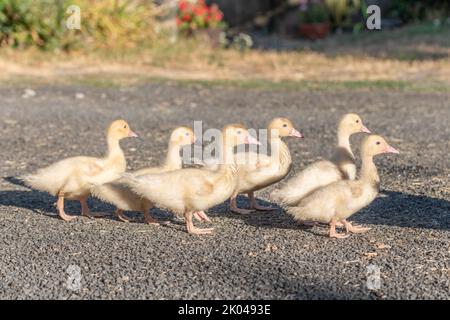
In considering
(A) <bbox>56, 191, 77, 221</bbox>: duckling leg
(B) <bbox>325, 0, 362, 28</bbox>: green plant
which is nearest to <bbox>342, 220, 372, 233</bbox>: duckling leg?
(A) <bbox>56, 191, 77, 221</bbox>: duckling leg

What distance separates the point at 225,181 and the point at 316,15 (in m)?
16.4

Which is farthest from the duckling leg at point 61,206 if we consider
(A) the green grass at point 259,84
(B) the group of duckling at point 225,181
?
(A) the green grass at point 259,84

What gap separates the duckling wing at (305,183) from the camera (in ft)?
20.6

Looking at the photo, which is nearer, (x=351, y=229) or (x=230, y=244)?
(x=230, y=244)

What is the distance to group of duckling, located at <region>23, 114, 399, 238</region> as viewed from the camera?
6070 millimetres

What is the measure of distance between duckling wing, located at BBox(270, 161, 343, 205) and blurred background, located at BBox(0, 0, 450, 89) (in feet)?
24.3

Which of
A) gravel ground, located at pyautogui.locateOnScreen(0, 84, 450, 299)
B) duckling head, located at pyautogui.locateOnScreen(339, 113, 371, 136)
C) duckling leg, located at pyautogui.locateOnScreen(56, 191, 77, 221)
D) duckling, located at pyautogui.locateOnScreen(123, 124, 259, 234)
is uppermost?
duckling head, located at pyautogui.locateOnScreen(339, 113, 371, 136)

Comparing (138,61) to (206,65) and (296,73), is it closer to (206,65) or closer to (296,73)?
(206,65)

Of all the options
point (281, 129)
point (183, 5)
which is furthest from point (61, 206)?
point (183, 5)

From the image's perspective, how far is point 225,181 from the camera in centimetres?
616

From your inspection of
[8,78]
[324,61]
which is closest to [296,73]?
[324,61]

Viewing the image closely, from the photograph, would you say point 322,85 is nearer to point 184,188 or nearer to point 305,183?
point 305,183

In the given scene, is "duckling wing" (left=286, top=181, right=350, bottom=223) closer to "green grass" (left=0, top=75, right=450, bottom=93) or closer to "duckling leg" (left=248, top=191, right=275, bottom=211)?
"duckling leg" (left=248, top=191, right=275, bottom=211)

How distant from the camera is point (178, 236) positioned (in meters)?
6.24
